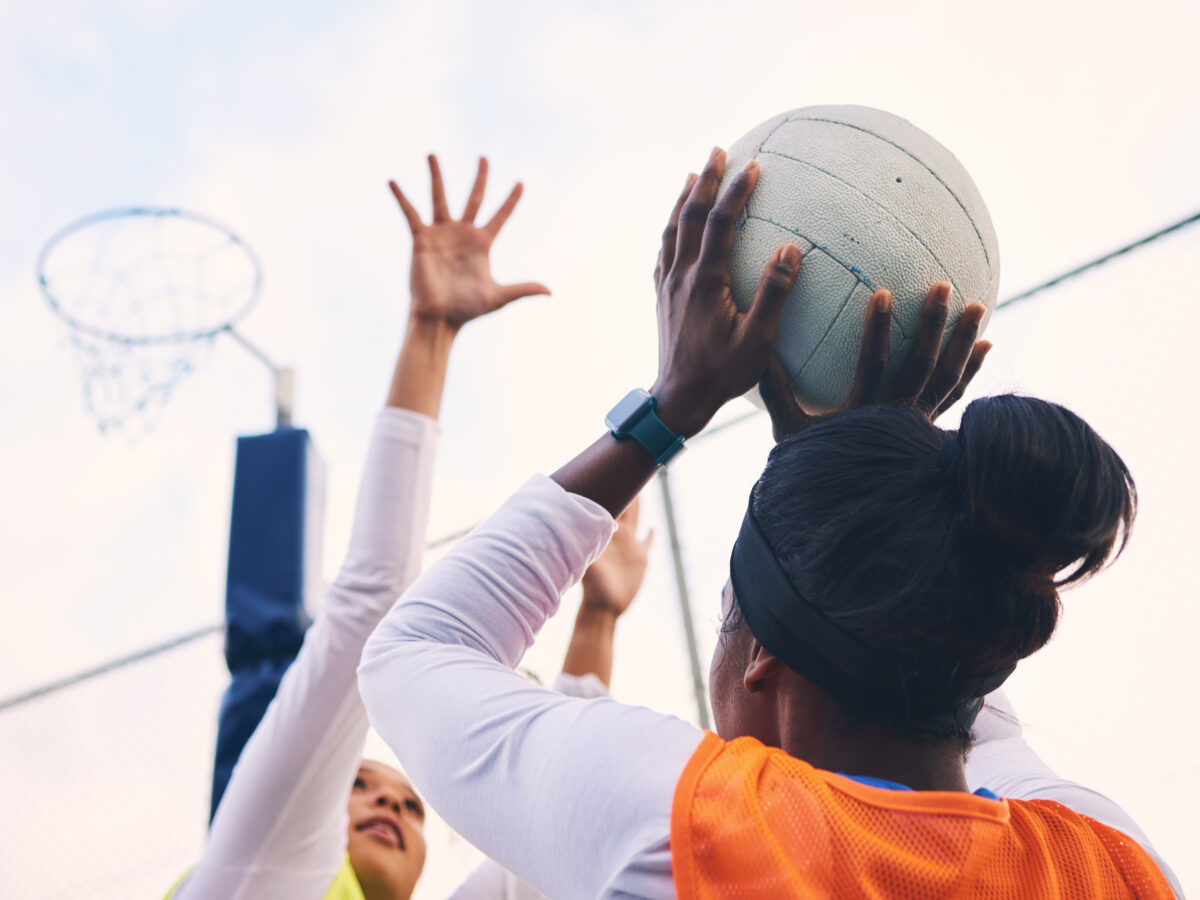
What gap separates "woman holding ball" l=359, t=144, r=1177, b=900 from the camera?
0.81 m

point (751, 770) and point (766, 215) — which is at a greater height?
point (766, 215)

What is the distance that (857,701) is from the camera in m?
0.96

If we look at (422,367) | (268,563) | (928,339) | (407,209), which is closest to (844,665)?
(928,339)

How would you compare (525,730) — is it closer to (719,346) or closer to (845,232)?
(719,346)

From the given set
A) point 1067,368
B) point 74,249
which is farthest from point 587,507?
point 74,249

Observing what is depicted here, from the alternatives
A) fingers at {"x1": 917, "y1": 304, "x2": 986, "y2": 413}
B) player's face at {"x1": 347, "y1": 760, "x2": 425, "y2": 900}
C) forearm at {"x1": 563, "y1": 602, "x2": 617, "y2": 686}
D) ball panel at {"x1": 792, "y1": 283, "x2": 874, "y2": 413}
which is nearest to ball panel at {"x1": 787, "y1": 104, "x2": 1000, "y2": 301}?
fingers at {"x1": 917, "y1": 304, "x2": 986, "y2": 413}

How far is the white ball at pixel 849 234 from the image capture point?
4.34 ft

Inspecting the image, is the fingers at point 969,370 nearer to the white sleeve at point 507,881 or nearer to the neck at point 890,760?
the neck at point 890,760

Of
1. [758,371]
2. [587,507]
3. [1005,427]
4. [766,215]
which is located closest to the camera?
[1005,427]

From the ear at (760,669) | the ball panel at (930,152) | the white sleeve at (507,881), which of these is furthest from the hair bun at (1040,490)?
the white sleeve at (507,881)

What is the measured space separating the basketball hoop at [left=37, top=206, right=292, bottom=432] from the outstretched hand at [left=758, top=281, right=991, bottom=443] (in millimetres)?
4840

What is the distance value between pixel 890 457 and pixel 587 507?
331mm

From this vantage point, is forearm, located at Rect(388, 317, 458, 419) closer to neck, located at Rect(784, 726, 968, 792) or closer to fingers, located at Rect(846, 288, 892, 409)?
fingers, located at Rect(846, 288, 892, 409)

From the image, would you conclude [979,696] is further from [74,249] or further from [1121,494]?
[74,249]
